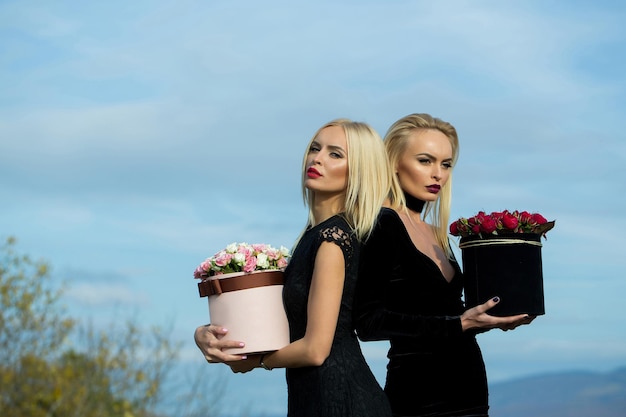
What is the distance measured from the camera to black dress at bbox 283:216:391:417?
3.87 metres

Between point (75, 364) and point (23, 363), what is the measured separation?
0.65m

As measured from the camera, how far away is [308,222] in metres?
4.48

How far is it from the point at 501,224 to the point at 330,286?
142 centimetres

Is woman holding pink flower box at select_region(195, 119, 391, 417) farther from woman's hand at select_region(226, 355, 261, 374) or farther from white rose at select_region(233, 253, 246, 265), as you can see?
white rose at select_region(233, 253, 246, 265)

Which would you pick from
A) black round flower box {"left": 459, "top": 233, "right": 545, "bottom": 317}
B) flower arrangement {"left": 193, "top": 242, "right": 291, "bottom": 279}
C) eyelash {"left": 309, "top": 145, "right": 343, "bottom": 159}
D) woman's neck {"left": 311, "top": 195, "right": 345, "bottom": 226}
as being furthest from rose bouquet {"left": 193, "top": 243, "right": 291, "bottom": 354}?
black round flower box {"left": 459, "top": 233, "right": 545, "bottom": 317}

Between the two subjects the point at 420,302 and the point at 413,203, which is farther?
the point at 413,203

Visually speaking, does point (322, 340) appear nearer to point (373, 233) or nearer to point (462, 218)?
point (373, 233)

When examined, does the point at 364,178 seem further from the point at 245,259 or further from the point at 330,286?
the point at 245,259

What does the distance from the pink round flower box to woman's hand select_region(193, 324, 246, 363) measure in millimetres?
26

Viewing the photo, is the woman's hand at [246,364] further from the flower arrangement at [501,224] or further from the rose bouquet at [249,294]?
the flower arrangement at [501,224]

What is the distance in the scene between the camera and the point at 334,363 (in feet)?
12.9

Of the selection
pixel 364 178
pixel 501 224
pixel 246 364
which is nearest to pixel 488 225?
pixel 501 224

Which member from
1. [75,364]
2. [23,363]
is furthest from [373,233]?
[23,363]

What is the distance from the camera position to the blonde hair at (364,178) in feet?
13.4
